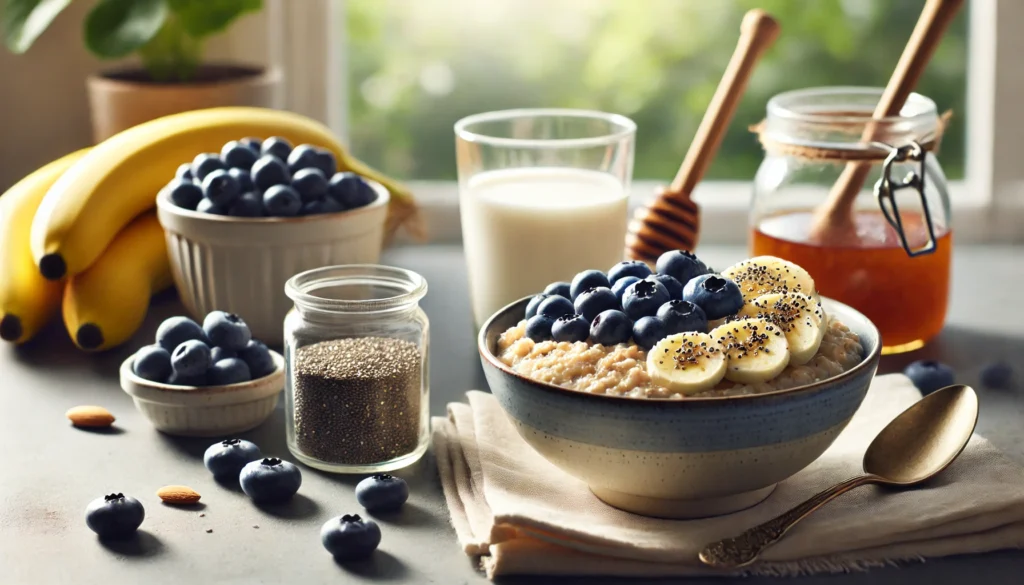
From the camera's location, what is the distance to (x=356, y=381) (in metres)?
1.11

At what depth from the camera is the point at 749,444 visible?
0.91m

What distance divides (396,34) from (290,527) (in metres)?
1.76

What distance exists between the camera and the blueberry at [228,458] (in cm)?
109

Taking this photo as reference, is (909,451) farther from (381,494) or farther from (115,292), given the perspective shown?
(115,292)

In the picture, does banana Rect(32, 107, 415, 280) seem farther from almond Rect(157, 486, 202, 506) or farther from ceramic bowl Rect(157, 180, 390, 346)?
almond Rect(157, 486, 202, 506)

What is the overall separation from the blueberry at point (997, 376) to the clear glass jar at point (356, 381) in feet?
2.04

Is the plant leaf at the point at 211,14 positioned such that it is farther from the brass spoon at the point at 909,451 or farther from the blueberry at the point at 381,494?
the brass spoon at the point at 909,451

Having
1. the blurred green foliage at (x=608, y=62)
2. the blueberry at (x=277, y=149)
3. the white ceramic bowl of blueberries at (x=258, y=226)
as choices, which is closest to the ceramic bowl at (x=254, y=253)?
the white ceramic bowl of blueberries at (x=258, y=226)

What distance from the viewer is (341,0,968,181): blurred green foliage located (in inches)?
123

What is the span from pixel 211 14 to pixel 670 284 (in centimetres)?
109

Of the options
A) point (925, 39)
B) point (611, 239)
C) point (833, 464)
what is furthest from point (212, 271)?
point (925, 39)

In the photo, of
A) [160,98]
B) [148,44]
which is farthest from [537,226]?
[148,44]

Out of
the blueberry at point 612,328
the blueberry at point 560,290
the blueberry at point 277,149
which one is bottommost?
the blueberry at point 277,149

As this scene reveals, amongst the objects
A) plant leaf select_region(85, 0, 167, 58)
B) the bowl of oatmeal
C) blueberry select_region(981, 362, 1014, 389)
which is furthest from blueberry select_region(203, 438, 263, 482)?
plant leaf select_region(85, 0, 167, 58)
